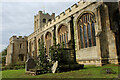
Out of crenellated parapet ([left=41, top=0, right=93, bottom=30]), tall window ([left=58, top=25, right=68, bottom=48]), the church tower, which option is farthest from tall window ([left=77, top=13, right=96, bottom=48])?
the church tower

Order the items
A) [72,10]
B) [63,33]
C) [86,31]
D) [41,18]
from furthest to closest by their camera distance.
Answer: [41,18]
[63,33]
[72,10]
[86,31]

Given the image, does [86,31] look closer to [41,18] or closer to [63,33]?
[63,33]

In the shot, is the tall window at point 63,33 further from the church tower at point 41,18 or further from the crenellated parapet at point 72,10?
the church tower at point 41,18

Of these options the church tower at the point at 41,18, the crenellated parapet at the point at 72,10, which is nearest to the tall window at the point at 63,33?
the crenellated parapet at the point at 72,10

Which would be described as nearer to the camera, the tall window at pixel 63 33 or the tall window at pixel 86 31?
Answer: the tall window at pixel 86 31

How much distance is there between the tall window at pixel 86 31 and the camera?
48.2 feet

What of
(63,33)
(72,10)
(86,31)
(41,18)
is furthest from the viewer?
(41,18)

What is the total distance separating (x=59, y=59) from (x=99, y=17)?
6.99 m

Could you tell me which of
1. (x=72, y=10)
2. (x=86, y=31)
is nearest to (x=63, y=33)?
(x=72, y=10)

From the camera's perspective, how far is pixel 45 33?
25781mm

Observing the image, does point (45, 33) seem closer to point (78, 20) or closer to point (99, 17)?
point (78, 20)

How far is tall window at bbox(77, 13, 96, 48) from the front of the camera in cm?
1470

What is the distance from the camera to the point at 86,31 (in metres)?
15.6

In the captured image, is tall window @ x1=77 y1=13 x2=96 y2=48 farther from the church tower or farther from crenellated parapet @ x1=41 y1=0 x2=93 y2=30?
the church tower
